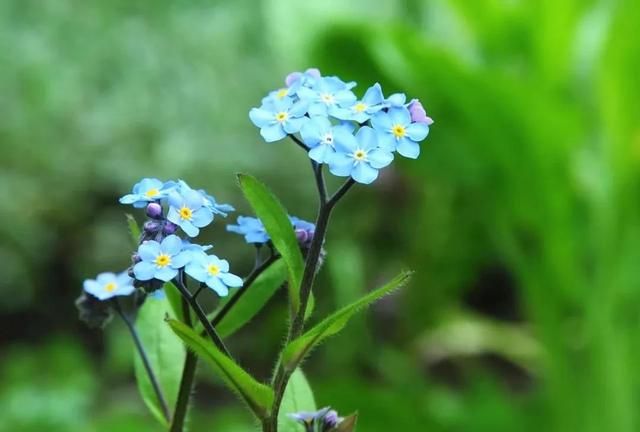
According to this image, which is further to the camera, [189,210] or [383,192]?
[383,192]

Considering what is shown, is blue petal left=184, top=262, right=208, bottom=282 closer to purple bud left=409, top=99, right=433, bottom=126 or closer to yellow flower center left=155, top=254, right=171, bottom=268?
yellow flower center left=155, top=254, right=171, bottom=268

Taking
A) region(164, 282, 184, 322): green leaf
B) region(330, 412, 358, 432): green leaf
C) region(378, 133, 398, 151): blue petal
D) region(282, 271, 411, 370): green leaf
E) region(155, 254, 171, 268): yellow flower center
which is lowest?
region(330, 412, 358, 432): green leaf

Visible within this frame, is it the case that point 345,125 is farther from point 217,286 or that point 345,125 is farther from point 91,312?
point 91,312

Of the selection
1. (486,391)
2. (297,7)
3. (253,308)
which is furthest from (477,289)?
(253,308)

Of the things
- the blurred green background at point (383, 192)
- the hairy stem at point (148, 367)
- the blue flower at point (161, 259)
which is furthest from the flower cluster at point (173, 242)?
the blurred green background at point (383, 192)

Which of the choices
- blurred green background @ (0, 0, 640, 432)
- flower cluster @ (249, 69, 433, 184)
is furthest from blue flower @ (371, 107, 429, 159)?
blurred green background @ (0, 0, 640, 432)

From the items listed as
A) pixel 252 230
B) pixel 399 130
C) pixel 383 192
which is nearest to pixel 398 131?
pixel 399 130
